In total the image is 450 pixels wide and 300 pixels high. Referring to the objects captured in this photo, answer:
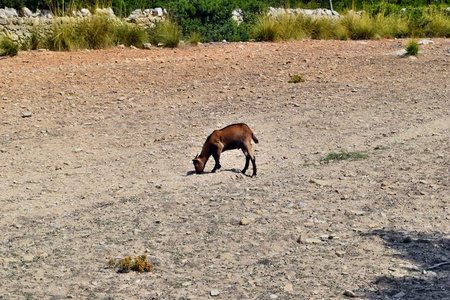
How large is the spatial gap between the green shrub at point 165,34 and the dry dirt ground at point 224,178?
1383 mm

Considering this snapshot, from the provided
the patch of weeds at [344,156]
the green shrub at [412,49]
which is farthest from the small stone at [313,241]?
the green shrub at [412,49]

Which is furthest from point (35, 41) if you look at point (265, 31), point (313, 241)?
point (313, 241)

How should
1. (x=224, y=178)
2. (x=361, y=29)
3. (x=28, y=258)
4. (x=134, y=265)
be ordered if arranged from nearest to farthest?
(x=134, y=265)
(x=28, y=258)
(x=224, y=178)
(x=361, y=29)

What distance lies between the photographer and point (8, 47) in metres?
16.5

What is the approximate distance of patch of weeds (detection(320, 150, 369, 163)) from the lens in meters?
9.66

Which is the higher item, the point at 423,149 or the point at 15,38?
the point at 15,38

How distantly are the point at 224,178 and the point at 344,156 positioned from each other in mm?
1842

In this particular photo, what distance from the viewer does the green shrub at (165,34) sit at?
18219 millimetres

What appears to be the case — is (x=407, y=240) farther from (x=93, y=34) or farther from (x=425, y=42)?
(x=425, y=42)

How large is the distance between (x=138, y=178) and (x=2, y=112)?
15.5ft

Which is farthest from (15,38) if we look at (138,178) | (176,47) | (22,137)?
(138,178)

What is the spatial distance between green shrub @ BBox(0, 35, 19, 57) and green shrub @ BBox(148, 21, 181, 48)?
3.82 meters

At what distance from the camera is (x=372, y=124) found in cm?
1152

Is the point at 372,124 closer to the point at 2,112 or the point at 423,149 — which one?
the point at 423,149
